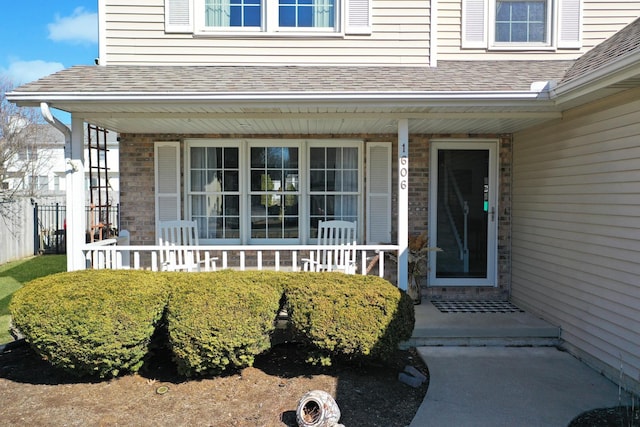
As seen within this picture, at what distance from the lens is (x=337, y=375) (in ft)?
14.3

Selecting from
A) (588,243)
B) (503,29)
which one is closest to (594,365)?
(588,243)

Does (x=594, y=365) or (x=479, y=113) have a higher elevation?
(x=479, y=113)

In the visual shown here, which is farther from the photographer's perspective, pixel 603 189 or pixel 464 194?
pixel 464 194

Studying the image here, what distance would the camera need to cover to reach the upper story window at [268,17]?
630cm

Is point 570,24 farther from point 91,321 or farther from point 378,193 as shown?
point 91,321

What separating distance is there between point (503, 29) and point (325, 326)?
16.9 ft

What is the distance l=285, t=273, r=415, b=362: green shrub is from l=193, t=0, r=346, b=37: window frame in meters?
3.74

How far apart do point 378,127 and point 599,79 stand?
2735mm

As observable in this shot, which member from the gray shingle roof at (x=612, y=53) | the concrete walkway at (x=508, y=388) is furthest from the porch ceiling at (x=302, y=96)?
the concrete walkway at (x=508, y=388)

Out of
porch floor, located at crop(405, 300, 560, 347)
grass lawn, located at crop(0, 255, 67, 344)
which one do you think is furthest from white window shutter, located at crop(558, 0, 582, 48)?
grass lawn, located at crop(0, 255, 67, 344)

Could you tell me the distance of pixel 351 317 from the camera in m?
4.18

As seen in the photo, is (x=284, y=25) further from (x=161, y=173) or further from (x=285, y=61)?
(x=161, y=173)

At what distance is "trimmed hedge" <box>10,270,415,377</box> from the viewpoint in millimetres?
3988

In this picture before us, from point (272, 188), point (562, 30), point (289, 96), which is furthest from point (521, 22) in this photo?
point (272, 188)
